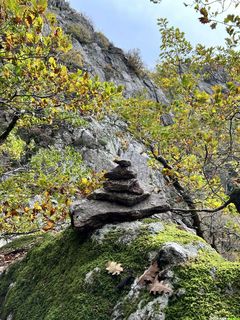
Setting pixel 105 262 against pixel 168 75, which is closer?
pixel 105 262

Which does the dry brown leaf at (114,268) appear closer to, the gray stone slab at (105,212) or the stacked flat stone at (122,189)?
the gray stone slab at (105,212)

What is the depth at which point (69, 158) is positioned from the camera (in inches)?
350

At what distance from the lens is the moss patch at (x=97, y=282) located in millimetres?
3066

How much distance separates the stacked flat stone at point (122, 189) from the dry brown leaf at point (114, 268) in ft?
3.94

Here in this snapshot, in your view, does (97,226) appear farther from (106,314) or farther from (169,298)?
(169,298)

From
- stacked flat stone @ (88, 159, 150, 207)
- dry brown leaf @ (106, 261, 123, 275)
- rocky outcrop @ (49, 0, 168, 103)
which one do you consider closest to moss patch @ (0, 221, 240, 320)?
dry brown leaf @ (106, 261, 123, 275)

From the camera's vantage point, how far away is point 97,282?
12.4ft

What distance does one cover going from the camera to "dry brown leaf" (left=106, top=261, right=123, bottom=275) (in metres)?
3.75

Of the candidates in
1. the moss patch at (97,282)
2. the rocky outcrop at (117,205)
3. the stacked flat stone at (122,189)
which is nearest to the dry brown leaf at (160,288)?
the moss patch at (97,282)

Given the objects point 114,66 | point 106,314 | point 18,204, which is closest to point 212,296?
point 106,314

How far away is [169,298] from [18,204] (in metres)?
5.59

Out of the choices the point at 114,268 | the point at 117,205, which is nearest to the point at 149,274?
the point at 114,268

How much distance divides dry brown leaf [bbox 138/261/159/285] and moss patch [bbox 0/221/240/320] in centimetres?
11

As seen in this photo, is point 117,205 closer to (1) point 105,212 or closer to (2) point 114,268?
(1) point 105,212
